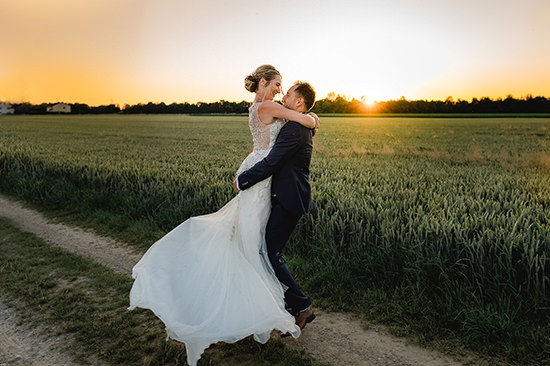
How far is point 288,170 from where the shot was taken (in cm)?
418

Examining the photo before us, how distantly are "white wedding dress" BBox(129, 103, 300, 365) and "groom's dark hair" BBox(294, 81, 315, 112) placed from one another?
0.31 metres

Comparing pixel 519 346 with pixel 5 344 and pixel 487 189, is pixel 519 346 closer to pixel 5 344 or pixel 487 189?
pixel 5 344

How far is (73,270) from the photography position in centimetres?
700

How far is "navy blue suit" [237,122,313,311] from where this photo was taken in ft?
13.2

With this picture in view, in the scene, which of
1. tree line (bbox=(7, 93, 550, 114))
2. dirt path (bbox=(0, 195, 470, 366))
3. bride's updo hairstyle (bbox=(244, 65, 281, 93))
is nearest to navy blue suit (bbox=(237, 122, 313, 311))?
bride's updo hairstyle (bbox=(244, 65, 281, 93))

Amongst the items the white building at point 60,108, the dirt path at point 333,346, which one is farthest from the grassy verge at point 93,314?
the white building at point 60,108

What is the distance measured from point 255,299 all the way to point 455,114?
104m

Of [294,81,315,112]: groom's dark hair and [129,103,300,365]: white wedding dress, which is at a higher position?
[294,81,315,112]: groom's dark hair

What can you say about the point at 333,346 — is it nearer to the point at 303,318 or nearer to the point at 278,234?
the point at 303,318

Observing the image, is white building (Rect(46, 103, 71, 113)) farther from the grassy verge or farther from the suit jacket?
the suit jacket

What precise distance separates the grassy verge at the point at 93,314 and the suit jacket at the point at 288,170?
4.97ft

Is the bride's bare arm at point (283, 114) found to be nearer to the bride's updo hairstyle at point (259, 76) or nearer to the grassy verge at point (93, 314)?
the bride's updo hairstyle at point (259, 76)

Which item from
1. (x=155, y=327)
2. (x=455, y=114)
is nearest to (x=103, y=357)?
(x=155, y=327)

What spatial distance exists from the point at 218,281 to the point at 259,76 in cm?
194
